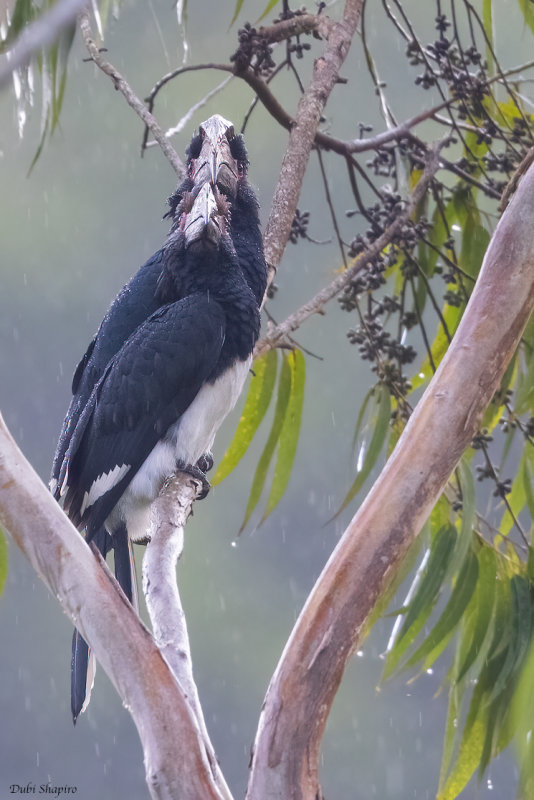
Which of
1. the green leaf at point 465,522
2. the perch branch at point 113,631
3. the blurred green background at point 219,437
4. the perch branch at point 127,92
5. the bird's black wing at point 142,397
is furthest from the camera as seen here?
the blurred green background at point 219,437

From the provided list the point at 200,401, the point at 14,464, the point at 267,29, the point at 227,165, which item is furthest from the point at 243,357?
the point at 14,464

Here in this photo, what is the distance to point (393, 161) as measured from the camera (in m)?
1.34

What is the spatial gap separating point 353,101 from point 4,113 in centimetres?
380

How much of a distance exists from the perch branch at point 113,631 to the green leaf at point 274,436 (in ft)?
1.82

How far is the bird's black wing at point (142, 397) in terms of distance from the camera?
53.6 inches

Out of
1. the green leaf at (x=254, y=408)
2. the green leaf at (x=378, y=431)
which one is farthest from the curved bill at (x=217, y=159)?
the green leaf at (x=378, y=431)

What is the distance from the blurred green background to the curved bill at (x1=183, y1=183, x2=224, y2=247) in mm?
3566

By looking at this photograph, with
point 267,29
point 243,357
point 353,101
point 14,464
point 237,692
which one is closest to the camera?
point 14,464

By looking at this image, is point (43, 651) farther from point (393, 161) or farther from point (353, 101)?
point (393, 161)

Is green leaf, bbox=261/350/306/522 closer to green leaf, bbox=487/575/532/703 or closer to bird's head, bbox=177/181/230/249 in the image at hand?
bird's head, bbox=177/181/230/249

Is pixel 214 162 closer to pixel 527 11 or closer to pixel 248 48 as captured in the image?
pixel 248 48

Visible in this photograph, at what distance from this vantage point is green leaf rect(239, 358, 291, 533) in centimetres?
140

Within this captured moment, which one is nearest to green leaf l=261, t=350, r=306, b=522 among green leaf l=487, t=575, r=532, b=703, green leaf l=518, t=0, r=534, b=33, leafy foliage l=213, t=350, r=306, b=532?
leafy foliage l=213, t=350, r=306, b=532

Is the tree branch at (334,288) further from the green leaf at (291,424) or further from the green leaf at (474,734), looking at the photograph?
the green leaf at (474,734)
